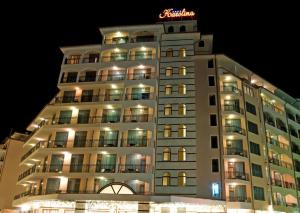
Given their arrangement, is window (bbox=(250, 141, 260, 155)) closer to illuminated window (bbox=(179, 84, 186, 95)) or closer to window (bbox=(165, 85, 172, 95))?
illuminated window (bbox=(179, 84, 186, 95))

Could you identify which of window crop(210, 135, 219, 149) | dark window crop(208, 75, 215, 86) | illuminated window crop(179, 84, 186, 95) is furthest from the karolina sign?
window crop(210, 135, 219, 149)

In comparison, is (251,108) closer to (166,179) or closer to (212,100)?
(212,100)

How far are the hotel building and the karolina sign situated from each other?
6.20ft

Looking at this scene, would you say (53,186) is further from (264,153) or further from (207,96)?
(264,153)

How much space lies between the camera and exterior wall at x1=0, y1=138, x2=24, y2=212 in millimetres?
65438

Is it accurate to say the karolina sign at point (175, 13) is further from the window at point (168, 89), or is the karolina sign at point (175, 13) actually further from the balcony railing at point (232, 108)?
the balcony railing at point (232, 108)

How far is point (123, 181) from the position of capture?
149ft

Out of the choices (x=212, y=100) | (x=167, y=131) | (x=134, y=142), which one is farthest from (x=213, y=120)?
(x=134, y=142)

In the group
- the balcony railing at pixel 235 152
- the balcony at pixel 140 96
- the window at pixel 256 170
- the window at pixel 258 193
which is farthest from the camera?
the balcony at pixel 140 96

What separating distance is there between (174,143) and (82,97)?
1638cm

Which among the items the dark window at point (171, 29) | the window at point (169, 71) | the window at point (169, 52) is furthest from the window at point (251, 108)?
the dark window at point (171, 29)

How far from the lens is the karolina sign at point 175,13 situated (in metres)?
58.6

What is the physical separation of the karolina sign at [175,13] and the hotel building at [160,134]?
189cm

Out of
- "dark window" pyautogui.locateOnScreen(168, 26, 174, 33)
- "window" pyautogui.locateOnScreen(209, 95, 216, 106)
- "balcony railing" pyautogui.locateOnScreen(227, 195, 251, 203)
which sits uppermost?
"dark window" pyautogui.locateOnScreen(168, 26, 174, 33)
